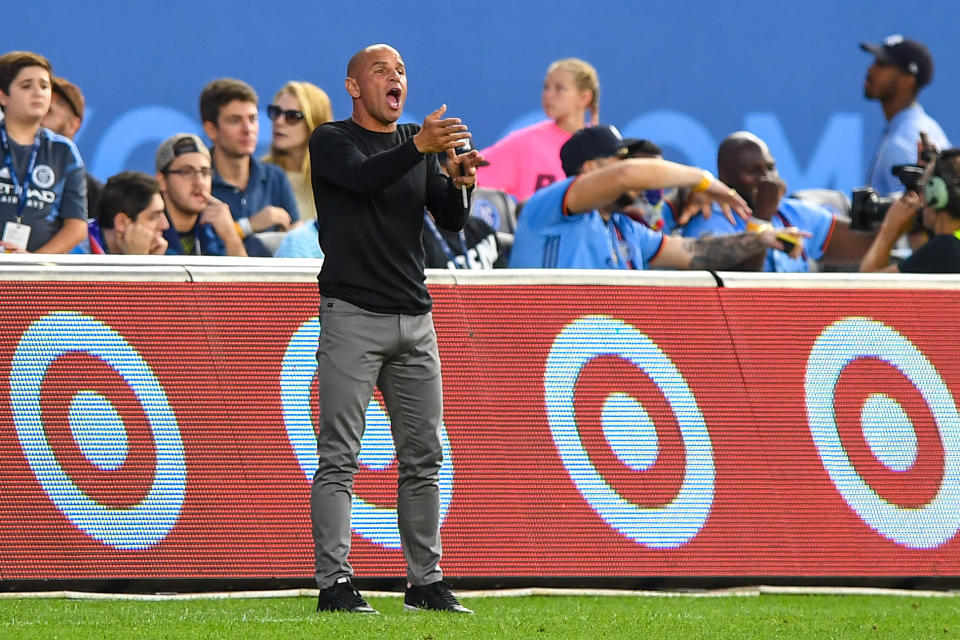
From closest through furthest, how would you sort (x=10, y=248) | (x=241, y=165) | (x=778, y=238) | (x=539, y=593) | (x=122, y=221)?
(x=539, y=593) < (x=10, y=248) < (x=122, y=221) < (x=778, y=238) < (x=241, y=165)

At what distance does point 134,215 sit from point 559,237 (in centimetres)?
206

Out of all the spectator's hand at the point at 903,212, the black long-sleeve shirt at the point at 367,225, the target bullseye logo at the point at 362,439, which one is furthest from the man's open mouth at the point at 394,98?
the spectator's hand at the point at 903,212

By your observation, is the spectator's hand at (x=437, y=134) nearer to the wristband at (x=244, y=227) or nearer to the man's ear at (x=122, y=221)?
the man's ear at (x=122, y=221)

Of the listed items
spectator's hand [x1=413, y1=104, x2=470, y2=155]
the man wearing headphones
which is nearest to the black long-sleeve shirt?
spectator's hand [x1=413, y1=104, x2=470, y2=155]

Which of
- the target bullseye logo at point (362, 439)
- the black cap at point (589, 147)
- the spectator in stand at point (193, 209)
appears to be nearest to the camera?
the target bullseye logo at point (362, 439)

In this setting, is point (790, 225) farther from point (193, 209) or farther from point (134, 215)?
point (134, 215)

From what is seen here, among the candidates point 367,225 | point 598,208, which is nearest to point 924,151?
point 598,208

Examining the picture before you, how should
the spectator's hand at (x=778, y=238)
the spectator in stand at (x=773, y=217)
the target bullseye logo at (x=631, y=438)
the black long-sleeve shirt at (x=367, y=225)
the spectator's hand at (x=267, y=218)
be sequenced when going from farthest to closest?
the spectator in stand at (x=773, y=217) → the spectator's hand at (x=267, y=218) → the spectator's hand at (x=778, y=238) → the target bullseye logo at (x=631, y=438) → the black long-sleeve shirt at (x=367, y=225)

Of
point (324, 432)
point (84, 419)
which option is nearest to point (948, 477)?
point (324, 432)

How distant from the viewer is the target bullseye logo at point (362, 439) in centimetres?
654

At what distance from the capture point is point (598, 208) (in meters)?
7.90

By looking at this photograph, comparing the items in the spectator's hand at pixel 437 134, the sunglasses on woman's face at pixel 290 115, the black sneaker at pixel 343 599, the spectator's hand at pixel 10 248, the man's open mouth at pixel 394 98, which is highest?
the man's open mouth at pixel 394 98

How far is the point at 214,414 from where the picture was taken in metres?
6.51

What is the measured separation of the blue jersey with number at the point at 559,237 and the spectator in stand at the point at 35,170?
2141 mm
